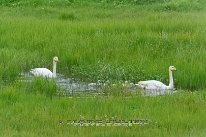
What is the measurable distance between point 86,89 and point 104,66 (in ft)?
3.81

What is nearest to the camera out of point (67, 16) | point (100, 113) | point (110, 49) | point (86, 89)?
point (100, 113)

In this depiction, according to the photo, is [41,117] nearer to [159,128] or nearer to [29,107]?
[29,107]

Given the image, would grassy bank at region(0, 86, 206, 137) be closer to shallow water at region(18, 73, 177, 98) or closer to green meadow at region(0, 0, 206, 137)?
green meadow at region(0, 0, 206, 137)

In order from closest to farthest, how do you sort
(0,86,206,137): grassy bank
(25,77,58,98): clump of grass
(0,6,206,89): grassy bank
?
(0,86,206,137): grassy bank
(25,77,58,98): clump of grass
(0,6,206,89): grassy bank

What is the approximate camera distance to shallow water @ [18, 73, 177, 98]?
8680 millimetres

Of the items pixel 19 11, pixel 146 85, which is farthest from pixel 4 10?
Result: pixel 146 85

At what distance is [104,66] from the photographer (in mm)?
10172

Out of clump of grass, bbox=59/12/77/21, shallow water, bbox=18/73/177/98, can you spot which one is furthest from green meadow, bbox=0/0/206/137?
shallow water, bbox=18/73/177/98

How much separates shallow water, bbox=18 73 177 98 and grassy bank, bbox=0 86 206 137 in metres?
0.55

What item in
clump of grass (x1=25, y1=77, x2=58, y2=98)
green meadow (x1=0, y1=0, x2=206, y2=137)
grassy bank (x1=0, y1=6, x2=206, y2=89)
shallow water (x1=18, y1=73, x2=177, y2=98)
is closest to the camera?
green meadow (x1=0, y1=0, x2=206, y2=137)

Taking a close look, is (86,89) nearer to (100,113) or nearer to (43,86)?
(43,86)

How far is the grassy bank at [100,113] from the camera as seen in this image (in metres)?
6.12

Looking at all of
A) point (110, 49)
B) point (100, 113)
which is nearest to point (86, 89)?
point (100, 113)

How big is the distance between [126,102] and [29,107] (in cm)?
193
